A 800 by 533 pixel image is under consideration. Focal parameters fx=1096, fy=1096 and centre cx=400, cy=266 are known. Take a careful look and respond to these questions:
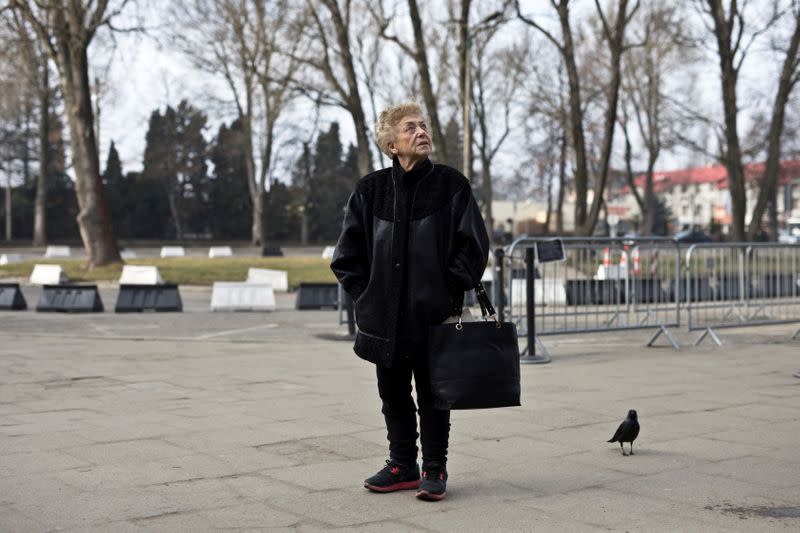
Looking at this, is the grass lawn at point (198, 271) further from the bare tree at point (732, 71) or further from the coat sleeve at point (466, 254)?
the coat sleeve at point (466, 254)

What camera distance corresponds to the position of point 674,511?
16.3 feet

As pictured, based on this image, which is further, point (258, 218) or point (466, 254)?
point (258, 218)

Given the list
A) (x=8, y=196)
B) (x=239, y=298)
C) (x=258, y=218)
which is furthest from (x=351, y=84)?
(x=8, y=196)

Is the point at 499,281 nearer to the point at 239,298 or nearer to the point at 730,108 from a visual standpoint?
the point at 239,298

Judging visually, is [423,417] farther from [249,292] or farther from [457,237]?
[249,292]

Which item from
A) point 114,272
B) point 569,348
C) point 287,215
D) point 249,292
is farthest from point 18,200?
point 569,348

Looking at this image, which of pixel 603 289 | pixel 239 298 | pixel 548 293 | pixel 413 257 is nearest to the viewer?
pixel 413 257

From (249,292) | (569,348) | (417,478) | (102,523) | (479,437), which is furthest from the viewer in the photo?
(249,292)

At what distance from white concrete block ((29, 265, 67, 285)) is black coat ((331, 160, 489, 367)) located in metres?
23.3

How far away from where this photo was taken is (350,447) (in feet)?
21.8

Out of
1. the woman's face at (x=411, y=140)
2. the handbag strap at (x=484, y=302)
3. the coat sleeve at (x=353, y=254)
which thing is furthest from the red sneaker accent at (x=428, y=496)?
the woman's face at (x=411, y=140)

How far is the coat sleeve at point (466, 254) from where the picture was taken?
5.09 metres

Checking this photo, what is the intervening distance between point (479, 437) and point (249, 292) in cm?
1346

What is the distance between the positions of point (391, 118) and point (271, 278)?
70.3 feet
